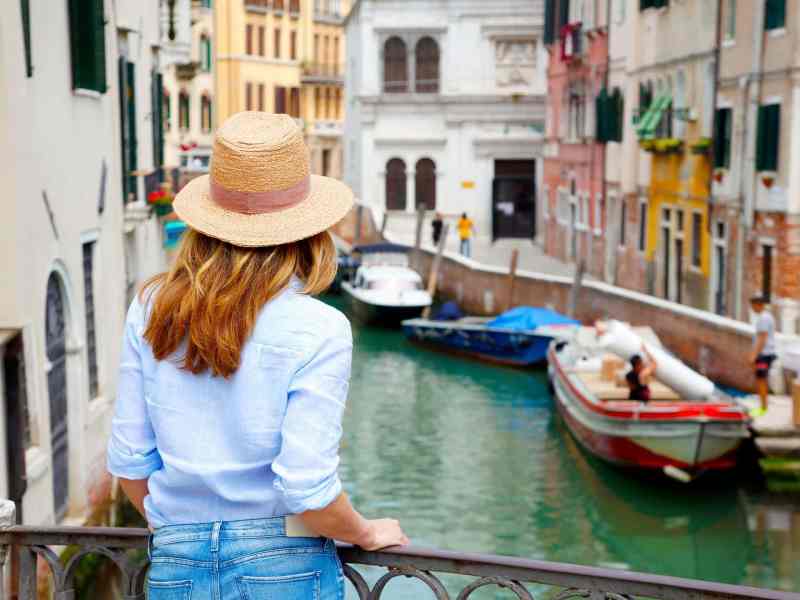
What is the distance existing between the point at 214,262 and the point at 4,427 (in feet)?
15.4

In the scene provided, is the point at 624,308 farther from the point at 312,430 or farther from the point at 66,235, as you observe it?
the point at 312,430

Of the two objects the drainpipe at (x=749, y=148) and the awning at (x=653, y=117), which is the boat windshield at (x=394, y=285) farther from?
the drainpipe at (x=749, y=148)

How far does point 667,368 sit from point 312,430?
11.2 metres

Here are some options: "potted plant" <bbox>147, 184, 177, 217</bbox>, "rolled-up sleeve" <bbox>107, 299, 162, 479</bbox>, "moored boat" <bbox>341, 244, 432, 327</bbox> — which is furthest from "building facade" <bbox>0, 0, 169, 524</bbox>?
"moored boat" <bbox>341, 244, 432, 327</bbox>

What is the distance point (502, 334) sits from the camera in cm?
1978

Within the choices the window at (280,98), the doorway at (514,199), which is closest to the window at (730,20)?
the doorway at (514,199)

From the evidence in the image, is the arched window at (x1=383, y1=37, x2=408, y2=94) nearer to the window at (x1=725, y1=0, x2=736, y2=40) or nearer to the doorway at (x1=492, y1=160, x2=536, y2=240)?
the doorway at (x1=492, y1=160, x2=536, y2=240)

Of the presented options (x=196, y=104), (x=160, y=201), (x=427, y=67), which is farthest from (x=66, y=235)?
(x=196, y=104)

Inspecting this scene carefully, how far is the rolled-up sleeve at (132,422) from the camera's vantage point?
2.25m

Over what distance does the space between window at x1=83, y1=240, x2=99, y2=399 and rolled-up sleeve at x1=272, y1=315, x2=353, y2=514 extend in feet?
23.5

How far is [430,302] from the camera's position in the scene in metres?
23.7

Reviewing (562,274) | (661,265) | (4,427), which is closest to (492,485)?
(4,427)

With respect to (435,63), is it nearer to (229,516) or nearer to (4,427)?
(4,427)

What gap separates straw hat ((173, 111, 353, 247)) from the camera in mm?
2182
